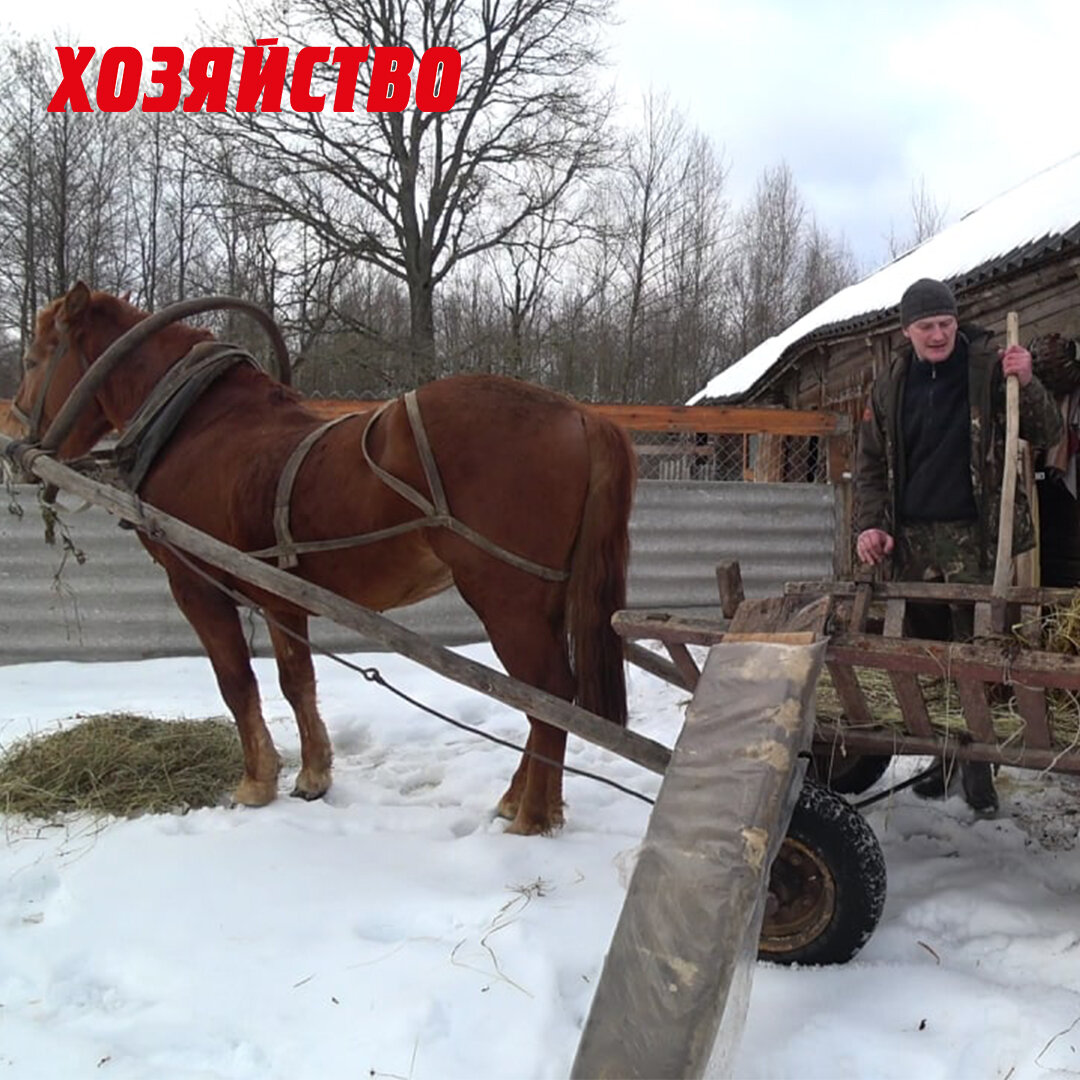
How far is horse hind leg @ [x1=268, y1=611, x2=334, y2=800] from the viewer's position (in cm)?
332

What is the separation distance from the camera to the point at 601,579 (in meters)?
2.61

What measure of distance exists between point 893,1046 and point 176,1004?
1.67m

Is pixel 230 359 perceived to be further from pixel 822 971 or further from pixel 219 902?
pixel 822 971

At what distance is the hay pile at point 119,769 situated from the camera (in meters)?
3.10

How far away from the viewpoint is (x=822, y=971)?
195 cm

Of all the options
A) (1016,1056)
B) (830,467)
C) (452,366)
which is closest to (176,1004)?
(1016,1056)

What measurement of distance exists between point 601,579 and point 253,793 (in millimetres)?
1713

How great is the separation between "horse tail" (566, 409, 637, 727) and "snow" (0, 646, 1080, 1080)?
54 centimetres

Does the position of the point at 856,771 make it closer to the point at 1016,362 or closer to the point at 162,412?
the point at 1016,362

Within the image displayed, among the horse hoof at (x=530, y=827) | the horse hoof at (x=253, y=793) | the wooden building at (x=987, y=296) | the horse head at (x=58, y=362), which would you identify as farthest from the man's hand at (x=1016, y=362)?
the horse head at (x=58, y=362)

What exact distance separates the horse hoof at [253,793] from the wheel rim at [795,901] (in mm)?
2033

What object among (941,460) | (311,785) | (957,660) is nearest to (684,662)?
(957,660)

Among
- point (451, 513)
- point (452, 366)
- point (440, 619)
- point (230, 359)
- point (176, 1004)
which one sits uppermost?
point (452, 366)

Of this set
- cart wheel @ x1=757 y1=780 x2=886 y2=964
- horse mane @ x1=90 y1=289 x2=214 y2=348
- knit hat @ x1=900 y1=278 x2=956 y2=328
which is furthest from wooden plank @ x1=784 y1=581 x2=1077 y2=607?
horse mane @ x1=90 y1=289 x2=214 y2=348
